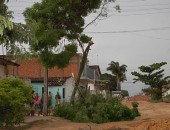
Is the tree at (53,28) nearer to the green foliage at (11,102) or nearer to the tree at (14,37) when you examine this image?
the green foliage at (11,102)

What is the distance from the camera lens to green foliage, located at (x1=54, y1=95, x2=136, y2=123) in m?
26.7

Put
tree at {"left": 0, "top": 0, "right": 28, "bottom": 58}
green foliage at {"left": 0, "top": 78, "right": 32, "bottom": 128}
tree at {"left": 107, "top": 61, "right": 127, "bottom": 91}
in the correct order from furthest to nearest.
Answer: tree at {"left": 107, "top": 61, "right": 127, "bottom": 91} → green foliage at {"left": 0, "top": 78, "right": 32, "bottom": 128} → tree at {"left": 0, "top": 0, "right": 28, "bottom": 58}

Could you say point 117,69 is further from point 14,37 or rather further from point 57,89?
point 14,37

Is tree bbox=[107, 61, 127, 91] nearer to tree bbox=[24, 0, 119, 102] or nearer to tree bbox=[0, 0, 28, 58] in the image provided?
tree bbox=[24, 0, 119, 102]

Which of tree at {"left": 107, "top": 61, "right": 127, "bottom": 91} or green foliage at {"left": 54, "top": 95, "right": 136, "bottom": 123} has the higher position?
tree at {"left": 107, "top": 61, "right": 127, "bottom": 91}

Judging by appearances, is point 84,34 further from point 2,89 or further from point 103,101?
point 2,89

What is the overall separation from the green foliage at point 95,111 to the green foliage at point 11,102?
25.2ft

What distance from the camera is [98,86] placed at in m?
66.5

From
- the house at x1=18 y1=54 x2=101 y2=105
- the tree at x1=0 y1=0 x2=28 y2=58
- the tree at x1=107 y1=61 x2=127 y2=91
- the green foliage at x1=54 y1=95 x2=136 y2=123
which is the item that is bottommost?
the green foliage at x1=54 y1=95 x2=136 y2=123

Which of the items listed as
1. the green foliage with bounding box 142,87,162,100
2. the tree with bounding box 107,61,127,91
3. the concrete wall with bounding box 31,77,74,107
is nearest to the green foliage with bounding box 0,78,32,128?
the concrete wall with bounding box 31,77,74,107

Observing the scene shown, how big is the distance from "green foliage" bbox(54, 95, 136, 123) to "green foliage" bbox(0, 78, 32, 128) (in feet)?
25.2

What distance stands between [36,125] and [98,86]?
44.0 meters

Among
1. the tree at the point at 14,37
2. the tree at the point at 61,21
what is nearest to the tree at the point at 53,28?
the tree at the point at 61,21

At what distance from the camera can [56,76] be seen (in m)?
49.9
